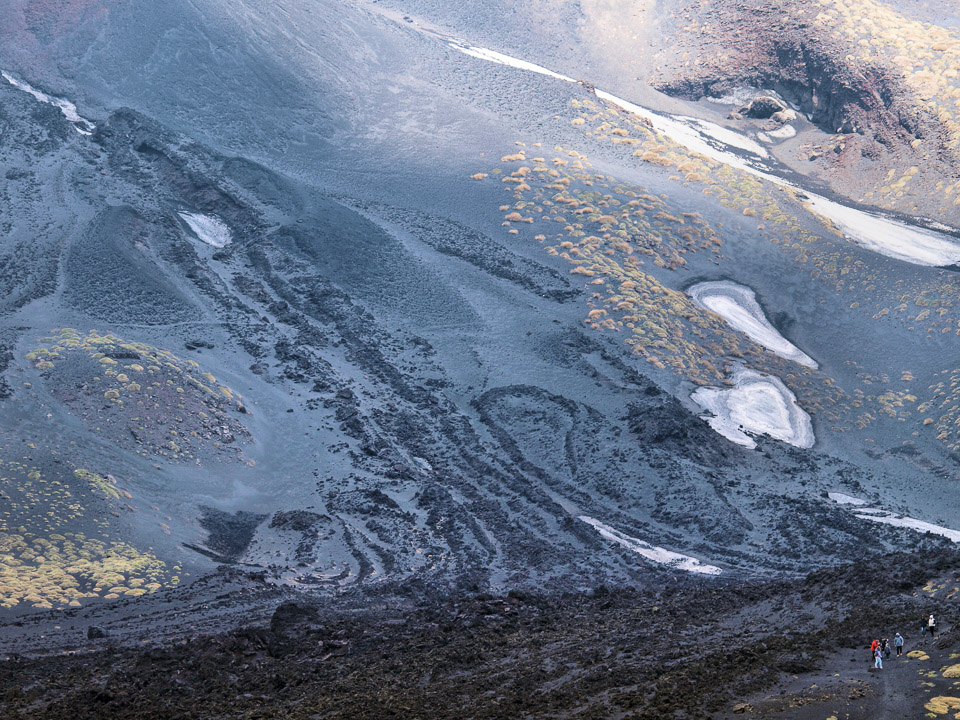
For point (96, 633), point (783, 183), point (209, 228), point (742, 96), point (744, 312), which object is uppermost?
point (742, 96)

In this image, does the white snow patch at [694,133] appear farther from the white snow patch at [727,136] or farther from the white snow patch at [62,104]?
the white snow patch at [62,104]

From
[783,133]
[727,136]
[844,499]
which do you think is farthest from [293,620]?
[783,133]

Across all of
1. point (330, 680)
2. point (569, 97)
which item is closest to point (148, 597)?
point (330, 680)

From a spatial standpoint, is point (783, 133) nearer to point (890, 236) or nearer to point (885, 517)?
point (890, 236)

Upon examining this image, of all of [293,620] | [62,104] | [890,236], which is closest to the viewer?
[293,620]

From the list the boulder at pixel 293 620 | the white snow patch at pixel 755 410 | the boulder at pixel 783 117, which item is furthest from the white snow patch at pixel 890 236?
the boulder at pixel 293 620

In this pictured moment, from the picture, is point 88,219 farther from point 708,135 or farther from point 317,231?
point 708,135

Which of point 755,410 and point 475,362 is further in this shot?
point 475,362
